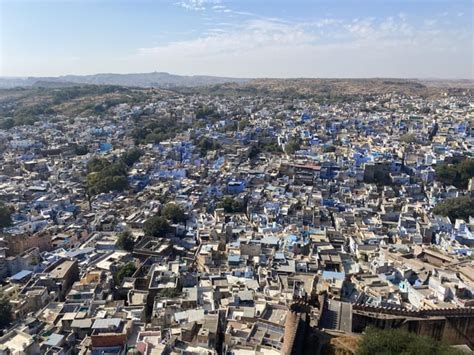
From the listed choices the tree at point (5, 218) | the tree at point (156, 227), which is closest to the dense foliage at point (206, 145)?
the tree at point (156, 227)

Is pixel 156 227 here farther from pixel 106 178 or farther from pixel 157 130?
pixel 157 130

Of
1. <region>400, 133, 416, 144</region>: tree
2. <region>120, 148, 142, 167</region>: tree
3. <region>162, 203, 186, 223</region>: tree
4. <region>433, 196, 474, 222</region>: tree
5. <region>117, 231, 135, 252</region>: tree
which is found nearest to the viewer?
<region>117, 231, 135, 252</region>: tree

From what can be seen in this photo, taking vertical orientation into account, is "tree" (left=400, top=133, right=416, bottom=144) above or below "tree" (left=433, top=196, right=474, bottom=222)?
above

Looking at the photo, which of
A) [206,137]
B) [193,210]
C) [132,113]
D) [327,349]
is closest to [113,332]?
[327,349]

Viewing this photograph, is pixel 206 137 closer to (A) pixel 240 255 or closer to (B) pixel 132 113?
(B) pixel 132 113

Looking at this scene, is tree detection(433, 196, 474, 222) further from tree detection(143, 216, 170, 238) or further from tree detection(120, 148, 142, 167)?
tree detection(120, 148, 142, 167)

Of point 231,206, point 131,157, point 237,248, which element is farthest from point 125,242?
point 131,157

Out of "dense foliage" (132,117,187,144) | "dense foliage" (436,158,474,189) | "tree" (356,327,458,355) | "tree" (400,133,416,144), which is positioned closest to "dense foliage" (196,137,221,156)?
"dense foliage" (132,117,187,144)
